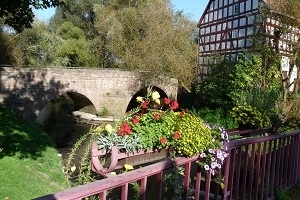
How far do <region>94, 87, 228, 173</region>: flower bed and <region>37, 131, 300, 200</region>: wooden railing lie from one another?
107 millimetres

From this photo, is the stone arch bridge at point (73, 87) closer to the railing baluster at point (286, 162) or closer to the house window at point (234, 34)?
the house window at point (234, 34)

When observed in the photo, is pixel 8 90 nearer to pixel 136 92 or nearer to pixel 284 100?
pixel 136 92

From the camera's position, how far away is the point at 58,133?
1575cm

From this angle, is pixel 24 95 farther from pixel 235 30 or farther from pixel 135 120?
pixel 135 120

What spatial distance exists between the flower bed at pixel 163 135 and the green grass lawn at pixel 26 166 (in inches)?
147

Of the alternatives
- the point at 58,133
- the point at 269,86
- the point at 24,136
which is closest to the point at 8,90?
the point at 58,133

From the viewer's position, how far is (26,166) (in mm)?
7305

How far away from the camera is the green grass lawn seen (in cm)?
594

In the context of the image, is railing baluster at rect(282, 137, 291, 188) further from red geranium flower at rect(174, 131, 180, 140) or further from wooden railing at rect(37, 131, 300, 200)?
red geranium flower at rect(174, 131, 180, 140)

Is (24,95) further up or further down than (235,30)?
further down

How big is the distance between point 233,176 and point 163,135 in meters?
1.04

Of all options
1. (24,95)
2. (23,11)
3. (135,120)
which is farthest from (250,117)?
(24,95)

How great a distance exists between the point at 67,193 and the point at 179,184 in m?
1.14

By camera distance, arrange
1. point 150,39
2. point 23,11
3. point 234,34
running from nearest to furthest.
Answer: point 23,11 < point 234,34 < point 150,39
